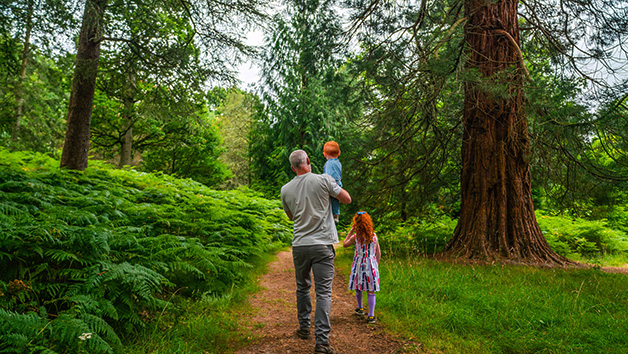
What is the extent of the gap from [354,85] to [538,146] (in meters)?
3.90

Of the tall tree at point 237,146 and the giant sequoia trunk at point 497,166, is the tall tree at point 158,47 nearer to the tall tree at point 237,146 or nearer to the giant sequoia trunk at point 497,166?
the giant sequoia trunk at point 497,166

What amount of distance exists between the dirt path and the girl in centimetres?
28

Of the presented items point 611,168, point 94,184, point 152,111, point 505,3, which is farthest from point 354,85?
point 94,184

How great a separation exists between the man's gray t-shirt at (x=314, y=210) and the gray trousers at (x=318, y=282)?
0.29 ft

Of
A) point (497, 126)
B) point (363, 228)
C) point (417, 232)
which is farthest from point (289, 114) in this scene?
point (363, 228)

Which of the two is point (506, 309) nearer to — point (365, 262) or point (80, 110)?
point (365, 262)

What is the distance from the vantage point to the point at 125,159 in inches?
637

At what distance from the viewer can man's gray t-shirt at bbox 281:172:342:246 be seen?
3.42 m

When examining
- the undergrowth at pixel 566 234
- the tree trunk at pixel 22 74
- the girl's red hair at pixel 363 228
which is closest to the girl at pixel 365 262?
the girl's red hair at pixel 363 228

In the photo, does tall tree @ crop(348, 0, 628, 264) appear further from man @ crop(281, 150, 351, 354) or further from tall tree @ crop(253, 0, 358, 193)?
tall tree @ crop(253, 0, 358, 193)

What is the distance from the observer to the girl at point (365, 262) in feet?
13.0

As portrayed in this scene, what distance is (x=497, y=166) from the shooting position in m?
6.98

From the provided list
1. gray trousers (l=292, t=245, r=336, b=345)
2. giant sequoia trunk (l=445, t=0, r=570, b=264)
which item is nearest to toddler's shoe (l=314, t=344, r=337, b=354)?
gray trousers (l=292, t=245, r=336, b=345)

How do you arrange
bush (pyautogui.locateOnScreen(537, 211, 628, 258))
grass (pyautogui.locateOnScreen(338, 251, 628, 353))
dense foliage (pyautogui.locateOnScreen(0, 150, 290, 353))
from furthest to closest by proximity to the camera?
1. bush (pyautogui.locateOnScreen(537, 211, 628, 258))
2. grass (pyautogui.locateOnScreen(338, 251, 628, 353))
3. dense foliage (pyautogui.locateOnScreen(0, 150, 290, 353))
